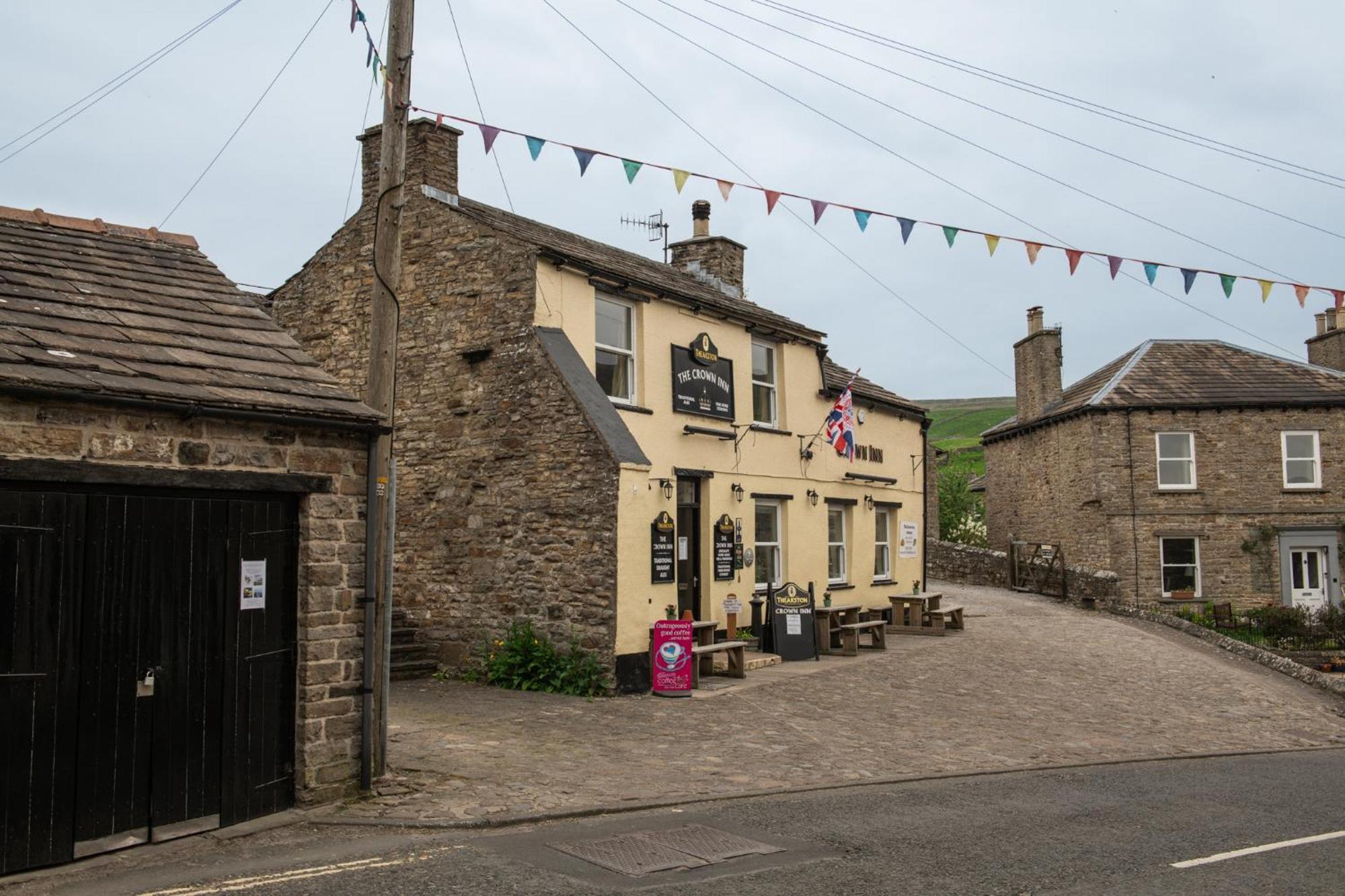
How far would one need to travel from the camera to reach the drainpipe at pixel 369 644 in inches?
332

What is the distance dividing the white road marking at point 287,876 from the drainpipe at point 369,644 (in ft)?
5.85

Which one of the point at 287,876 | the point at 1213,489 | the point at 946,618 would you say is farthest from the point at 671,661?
the point at 1213,489

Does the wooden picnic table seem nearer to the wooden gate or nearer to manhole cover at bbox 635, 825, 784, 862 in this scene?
manhole cover at bbox 635, 825, 784, 862

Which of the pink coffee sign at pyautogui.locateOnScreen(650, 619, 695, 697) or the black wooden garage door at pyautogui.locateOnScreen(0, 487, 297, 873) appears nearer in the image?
the black wooden garage door at pyautogui.locateOnScreen(0, 487, 297, 873)

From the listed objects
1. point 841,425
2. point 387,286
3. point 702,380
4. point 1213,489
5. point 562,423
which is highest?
point 702,380

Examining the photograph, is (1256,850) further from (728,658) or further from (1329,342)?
(1329,342)

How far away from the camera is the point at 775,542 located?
18672 millimetres

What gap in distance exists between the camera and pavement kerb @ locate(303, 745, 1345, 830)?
24.9 ft

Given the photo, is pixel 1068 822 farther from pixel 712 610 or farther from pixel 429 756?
pixel 712 610

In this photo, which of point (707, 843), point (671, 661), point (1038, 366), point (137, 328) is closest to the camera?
point (707, 843)

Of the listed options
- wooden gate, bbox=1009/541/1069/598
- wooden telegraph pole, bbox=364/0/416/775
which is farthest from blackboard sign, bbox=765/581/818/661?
wooden gate, bbox=1009/541/1069/598

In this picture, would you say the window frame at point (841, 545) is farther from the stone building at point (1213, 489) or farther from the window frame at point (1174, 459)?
the window frame at point (1174, 459)

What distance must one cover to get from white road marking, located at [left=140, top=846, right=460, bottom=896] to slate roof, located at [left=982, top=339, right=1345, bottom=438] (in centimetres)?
2665

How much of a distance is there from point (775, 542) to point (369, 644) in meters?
11.0
